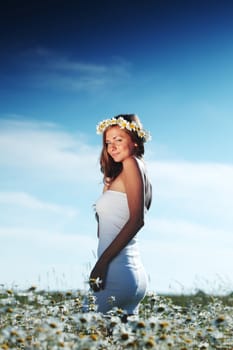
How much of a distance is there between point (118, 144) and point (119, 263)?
1166mm

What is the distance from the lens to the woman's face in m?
6.75

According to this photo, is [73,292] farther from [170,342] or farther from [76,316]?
[170,342]

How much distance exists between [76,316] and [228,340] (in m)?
1.38

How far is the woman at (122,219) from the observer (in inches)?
254

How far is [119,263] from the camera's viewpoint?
21.2 feet

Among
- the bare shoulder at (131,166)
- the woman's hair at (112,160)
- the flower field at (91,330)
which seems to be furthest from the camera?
the woman's hair at (112,160)

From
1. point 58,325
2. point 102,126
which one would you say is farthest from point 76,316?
point 102,126

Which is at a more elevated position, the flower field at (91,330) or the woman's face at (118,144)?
the woman's face at (118,144)

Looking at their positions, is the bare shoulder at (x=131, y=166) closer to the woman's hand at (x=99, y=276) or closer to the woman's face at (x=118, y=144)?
the woman's face at (x=118, y=144)

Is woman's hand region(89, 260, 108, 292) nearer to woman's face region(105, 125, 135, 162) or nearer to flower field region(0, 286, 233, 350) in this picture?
flower field region(0, 286, 233, 350)

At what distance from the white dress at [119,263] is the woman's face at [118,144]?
0.19 metres

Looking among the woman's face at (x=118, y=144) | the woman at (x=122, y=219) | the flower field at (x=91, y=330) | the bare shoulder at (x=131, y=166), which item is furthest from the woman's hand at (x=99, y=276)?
the woman's face at (x=118, y=144)

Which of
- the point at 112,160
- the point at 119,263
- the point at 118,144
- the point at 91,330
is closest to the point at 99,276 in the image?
the point at 119,263

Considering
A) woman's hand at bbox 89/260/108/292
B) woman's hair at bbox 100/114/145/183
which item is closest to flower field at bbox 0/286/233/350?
woman's hand at bbox 89/260/108/292
